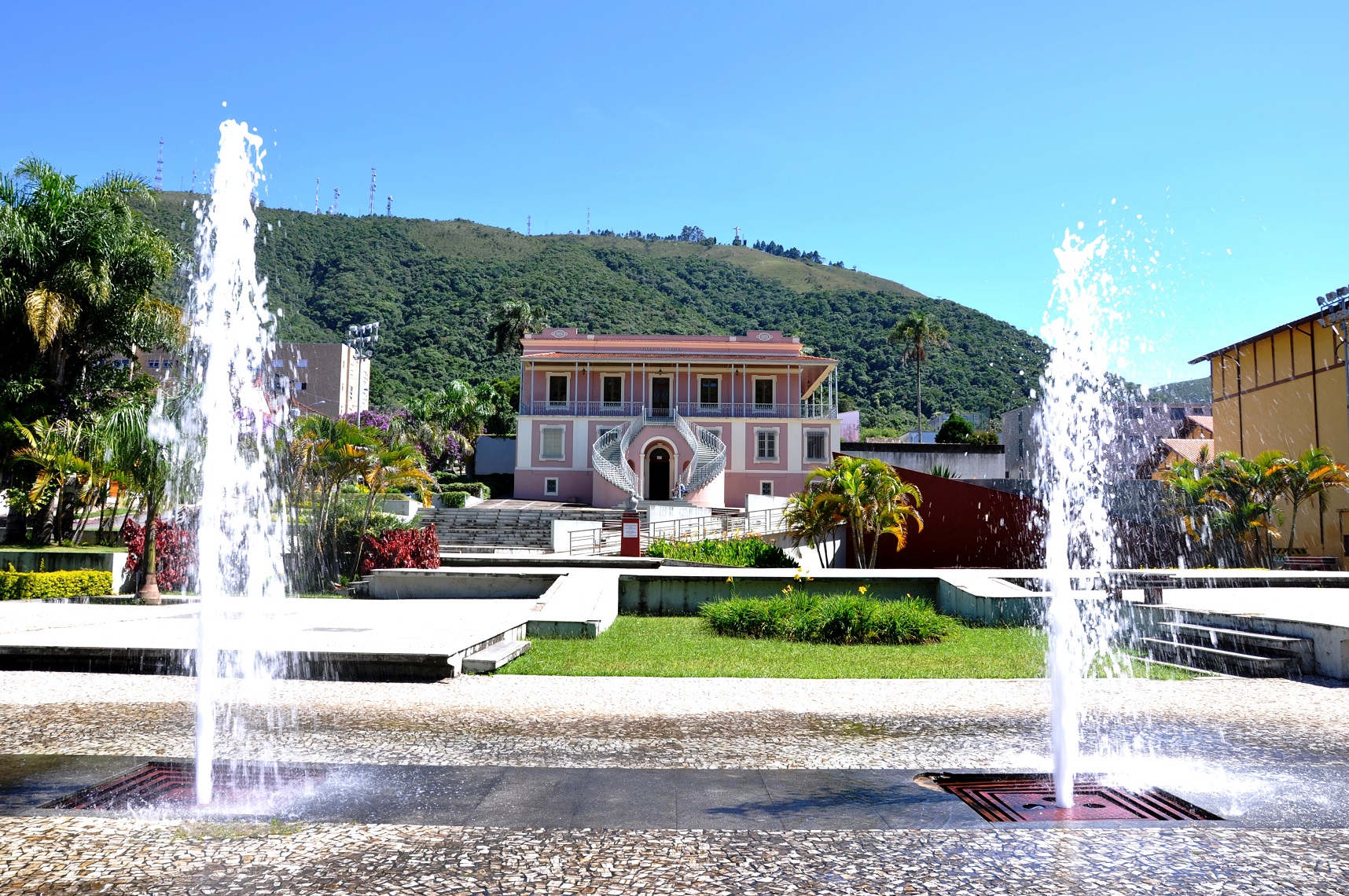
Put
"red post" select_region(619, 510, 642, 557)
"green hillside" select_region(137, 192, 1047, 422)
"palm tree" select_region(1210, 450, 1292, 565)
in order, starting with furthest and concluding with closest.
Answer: "green hillside" select_region(137, 192, 1047, 422) → "palm tree" select_region(1210, 450, 1292, 565) → "red post" select_region(619, 510, 642, 557)

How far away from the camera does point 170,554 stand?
17.8 meters

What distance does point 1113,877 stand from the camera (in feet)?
13.0

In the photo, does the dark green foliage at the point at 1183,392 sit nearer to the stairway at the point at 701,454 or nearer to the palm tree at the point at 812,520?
the stairway at the point at 701,454

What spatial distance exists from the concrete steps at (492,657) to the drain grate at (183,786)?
143 inches

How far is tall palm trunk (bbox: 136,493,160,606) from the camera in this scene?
54.4 ft

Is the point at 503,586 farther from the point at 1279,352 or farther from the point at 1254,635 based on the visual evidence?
the point at 1279,352

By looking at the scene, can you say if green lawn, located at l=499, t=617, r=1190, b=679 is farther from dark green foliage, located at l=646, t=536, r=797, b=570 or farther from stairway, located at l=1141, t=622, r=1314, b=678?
dark green foliage, located at l=646, t=536, r=797, b=570

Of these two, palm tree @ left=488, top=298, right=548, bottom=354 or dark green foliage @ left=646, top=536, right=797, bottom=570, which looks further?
palm tree @ left=488, top=298, right=548, bottom=354

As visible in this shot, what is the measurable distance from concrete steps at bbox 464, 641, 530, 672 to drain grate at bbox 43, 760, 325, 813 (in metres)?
3.63

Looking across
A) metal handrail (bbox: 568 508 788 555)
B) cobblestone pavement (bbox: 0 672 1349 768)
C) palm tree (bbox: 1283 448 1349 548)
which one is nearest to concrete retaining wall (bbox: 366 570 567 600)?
cobblestone pavement (bbox: 0 672 1349 768)

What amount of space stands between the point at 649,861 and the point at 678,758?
6.48ft

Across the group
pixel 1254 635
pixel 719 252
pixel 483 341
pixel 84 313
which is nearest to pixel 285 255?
pixel 483 341

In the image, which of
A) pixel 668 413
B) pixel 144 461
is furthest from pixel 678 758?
pixel 668 413

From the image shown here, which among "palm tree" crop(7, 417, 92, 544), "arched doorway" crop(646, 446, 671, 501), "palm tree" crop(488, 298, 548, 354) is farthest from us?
"palm tree" crop(488, 298, 548, 354)
